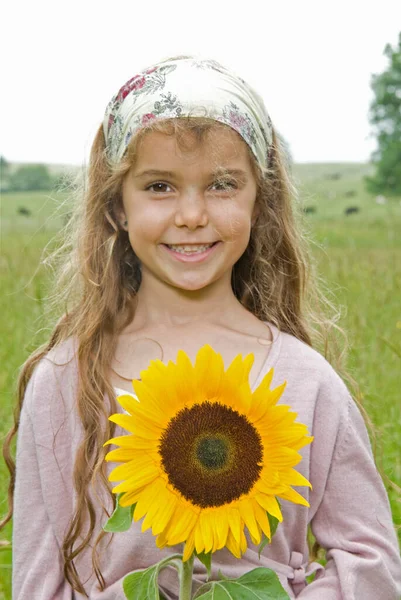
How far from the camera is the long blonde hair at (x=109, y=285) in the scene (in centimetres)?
196

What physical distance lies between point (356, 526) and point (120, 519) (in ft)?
2.42

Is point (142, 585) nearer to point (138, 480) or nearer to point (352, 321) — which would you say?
point (138, 480)

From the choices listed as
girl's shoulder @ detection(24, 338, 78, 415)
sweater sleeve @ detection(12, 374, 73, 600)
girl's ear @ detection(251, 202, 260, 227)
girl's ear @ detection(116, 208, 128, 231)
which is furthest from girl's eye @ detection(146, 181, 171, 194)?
sweater sleeve @ detection(12, 374, 73, 600)

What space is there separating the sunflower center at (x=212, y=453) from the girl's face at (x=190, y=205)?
0.64 metres

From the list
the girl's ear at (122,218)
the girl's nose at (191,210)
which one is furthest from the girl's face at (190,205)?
the girl's ear at (122,218)

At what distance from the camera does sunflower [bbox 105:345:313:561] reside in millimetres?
1342

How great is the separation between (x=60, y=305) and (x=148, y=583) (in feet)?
3.46

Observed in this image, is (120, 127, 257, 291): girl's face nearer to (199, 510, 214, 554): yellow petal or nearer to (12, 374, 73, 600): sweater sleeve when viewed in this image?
(12, 374, 73, 600): sweater sleeve

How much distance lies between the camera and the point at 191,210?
1.86 m

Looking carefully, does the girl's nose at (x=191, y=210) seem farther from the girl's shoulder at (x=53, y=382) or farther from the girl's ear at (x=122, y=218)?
the girl's shoulder at (x=53, y=382)

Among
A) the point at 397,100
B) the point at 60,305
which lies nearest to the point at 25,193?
the point at 397,100

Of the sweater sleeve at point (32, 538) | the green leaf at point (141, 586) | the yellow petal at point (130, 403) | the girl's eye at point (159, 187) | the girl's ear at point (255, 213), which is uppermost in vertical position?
the girl's eye at point (159, 187)

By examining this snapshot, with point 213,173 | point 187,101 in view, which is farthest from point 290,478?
point 187,101

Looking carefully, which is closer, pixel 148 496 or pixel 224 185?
pixel 148 496
